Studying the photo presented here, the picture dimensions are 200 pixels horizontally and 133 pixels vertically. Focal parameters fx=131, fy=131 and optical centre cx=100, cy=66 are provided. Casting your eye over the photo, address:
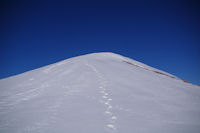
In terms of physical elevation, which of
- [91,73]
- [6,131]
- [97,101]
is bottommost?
[6,131]

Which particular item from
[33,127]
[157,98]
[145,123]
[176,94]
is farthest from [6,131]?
[176,94]

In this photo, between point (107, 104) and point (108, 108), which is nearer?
point (108, 108)

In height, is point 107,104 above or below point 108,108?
above

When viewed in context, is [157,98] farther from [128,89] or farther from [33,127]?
[33,127]

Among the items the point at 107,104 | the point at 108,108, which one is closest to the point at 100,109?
the point at 108,108

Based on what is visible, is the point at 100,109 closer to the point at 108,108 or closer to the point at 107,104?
the point at 108,108

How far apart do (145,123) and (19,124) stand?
2.80 m

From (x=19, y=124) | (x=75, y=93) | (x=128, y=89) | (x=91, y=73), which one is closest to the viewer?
(x=19, y=124)

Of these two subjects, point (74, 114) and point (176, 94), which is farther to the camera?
point (176, 94)

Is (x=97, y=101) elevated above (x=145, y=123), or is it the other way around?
(x=97, y=101)

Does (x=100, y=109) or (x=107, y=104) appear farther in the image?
(x=107, y=104)

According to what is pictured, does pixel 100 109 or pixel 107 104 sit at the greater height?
pixel 107 104

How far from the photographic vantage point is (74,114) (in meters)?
3.32

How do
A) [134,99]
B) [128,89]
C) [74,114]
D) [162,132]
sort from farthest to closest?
[128,89]
[134,99]
[74,114]
[162,132]
